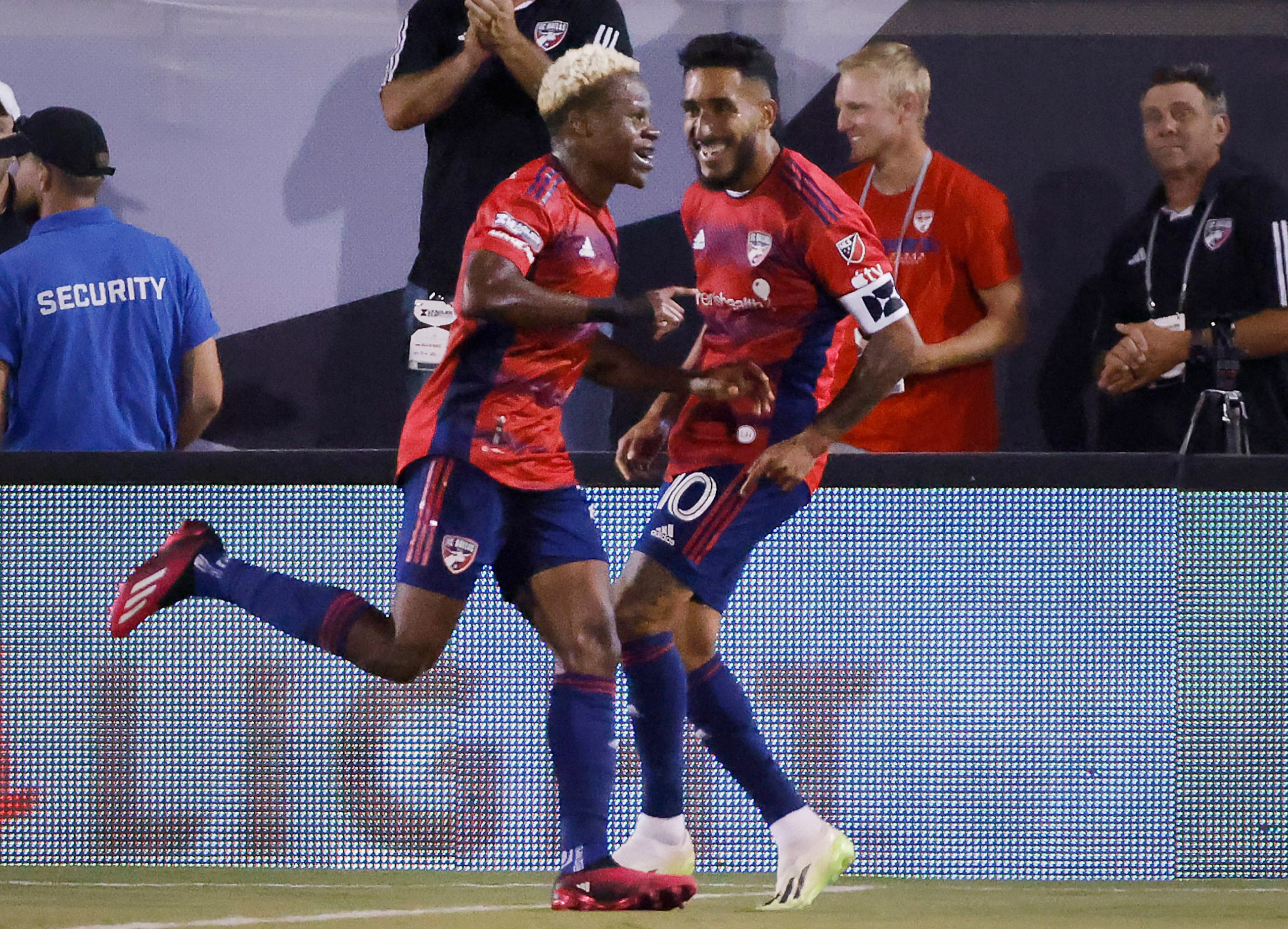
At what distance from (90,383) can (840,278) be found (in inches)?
88.5

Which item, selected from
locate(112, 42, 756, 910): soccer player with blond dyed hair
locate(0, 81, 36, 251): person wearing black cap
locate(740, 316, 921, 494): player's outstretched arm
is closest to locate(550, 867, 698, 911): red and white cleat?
locate(112, 42, 756, 910): soccer player with blond dyed hair

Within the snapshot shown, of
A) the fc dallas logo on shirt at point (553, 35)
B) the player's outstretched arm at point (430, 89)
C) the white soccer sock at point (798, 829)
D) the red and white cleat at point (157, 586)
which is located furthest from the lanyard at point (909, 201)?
the red and white cleat at point (157, 586)

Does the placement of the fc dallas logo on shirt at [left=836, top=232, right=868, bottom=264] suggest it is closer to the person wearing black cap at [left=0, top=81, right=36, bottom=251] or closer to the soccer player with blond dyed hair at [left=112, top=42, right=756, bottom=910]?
the soccer player with blond dyed hair at [left=112, top=42, right=756, bottom=910]

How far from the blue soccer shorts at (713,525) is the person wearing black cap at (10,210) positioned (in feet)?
8.45

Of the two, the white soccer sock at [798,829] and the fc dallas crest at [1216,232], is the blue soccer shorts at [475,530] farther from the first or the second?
the fc dallas crest at [1216,232]

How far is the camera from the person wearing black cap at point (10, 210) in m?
5.52

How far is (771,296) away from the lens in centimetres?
432

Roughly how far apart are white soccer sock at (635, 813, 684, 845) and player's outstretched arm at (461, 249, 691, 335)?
126 cm

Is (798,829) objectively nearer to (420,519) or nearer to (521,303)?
(420,519)

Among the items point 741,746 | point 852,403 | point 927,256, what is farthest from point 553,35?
point 741,746

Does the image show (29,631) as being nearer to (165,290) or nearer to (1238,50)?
(165,290)

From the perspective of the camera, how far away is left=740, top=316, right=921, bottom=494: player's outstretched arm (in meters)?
4.12

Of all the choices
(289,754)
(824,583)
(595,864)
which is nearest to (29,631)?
(289,754)

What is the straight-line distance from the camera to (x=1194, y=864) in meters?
4.43
